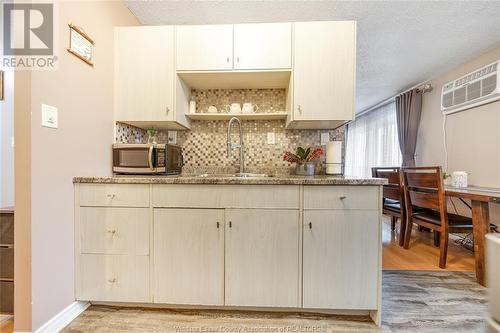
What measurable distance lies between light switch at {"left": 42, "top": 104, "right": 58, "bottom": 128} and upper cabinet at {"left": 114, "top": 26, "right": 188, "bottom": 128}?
1.74 feet

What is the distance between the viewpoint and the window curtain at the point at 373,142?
4.53 metres

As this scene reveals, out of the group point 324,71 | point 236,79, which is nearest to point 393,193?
point 324,71

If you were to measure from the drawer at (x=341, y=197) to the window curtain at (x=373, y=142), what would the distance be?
357 cm

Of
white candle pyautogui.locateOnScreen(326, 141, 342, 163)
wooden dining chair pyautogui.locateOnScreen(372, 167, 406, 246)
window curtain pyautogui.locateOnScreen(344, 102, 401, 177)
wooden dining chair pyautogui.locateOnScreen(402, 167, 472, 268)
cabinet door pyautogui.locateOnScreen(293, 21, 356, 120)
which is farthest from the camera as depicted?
window curtain pyautogui.locateOnScreen(344, 102, 401, 177)

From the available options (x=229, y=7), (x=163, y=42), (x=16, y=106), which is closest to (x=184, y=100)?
(x=163, y=42)

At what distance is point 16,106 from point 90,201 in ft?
2.06

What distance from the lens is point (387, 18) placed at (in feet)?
6.57

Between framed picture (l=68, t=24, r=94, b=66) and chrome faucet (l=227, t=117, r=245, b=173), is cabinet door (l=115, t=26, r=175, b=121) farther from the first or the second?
chrome faucet (l=227, t=117, r=245, b=173)

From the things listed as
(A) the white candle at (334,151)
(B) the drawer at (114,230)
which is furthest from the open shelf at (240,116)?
(B) the drawer at (114,230)

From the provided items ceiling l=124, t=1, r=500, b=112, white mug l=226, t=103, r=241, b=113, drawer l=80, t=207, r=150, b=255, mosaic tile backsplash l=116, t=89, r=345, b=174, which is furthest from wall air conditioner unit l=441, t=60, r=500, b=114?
drawer l=80, t=207, r=150, b=255

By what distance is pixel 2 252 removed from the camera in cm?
135

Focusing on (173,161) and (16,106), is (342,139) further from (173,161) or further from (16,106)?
(16,106)

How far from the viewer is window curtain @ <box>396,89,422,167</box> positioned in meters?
3.81

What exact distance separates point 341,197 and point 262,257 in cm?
61
